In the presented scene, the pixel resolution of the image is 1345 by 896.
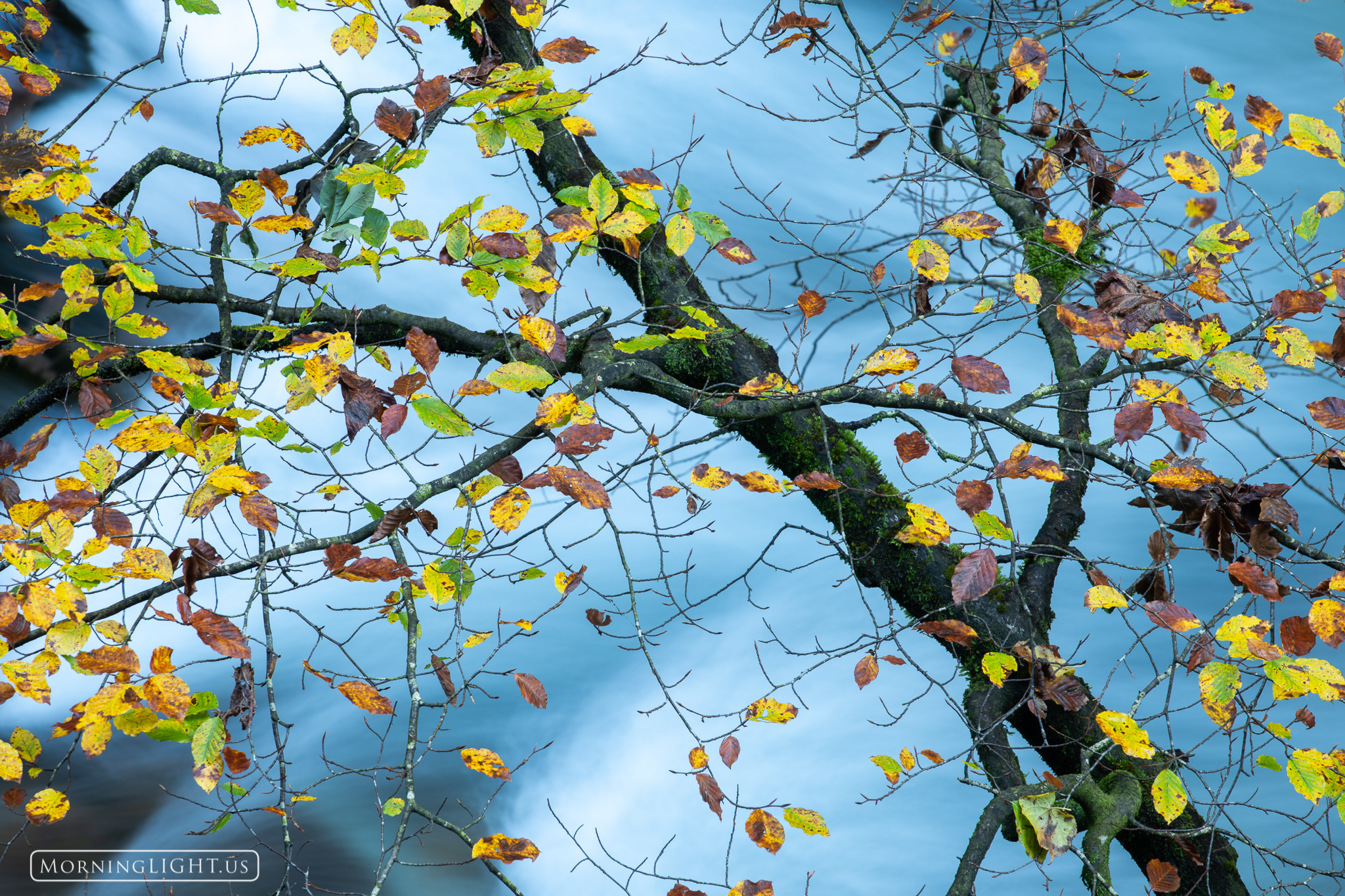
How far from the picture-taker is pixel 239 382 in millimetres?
2340

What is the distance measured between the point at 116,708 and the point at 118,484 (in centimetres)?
87

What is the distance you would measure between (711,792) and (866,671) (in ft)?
1.95

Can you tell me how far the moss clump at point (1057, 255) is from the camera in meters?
3.77

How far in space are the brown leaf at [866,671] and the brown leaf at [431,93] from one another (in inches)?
78.0

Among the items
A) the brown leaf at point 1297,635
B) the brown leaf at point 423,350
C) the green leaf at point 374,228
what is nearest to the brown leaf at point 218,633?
the brown leaf at point 423,350

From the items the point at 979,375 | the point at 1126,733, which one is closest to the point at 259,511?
the point at 979,375

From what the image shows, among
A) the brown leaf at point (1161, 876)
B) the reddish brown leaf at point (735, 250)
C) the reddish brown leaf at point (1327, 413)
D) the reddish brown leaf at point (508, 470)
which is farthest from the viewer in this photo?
the brown leaf at point (1161, 876)

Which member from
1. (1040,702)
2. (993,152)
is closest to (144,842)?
(1040,702)

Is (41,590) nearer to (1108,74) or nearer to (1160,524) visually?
(1160,524)

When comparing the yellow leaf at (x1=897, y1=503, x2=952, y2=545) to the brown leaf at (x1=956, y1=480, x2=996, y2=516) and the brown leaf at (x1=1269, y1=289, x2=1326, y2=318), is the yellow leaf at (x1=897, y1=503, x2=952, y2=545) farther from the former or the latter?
the brown leaf at (x1=1269, y1=289, x2=1326, y2=318)

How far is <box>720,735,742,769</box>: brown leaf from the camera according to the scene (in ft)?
7.71

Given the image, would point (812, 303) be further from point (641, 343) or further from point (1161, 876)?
point (1161, 876)

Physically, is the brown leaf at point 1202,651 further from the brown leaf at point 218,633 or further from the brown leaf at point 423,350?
the brown leaf at point 218,633

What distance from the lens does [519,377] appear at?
203 cm
